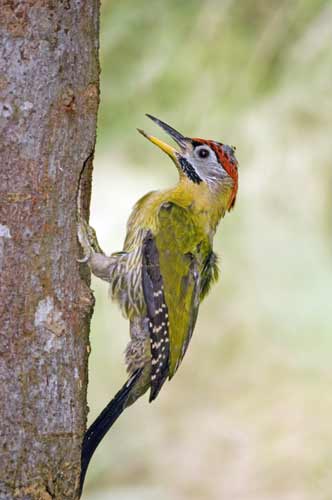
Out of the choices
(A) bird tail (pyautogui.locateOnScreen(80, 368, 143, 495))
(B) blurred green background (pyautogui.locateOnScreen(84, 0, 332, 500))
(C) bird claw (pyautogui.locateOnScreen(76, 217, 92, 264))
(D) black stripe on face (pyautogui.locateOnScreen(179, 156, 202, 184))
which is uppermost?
(B) blurred green background (pyautogui.locateOnScreen(84, 0, 332, 500))

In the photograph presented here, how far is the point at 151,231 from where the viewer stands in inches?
136

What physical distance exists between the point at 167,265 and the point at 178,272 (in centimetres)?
5

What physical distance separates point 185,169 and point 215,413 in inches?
140

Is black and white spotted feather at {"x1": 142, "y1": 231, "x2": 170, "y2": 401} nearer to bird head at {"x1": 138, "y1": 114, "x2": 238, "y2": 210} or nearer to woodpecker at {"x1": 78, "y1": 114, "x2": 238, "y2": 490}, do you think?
woodpecker at {"x1": 78, "y1": 114, "x2": 238, "y2": 490}

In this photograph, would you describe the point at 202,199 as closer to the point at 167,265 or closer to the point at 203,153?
the point at 203,153

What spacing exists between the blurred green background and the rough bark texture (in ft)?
7.24

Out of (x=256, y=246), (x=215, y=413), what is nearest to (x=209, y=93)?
(x=256, y=246)

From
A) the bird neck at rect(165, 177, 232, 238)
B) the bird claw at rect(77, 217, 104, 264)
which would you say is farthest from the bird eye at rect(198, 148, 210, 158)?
the bird claw at rect(77, 217, 104, 264)

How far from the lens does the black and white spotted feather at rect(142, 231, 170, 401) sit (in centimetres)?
325

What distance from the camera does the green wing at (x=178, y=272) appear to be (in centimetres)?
335

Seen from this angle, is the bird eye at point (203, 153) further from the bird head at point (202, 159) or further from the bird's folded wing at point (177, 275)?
the bird's folded wing at point (177, 275)

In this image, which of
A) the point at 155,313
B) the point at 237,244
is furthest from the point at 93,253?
the point at 237,244

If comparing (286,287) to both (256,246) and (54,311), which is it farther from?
(54,311)

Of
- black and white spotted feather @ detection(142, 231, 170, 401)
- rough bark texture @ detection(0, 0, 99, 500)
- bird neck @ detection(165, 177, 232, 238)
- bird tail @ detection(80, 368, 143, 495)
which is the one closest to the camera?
rough bark texture @ detection(0, 0, 99, 500)
